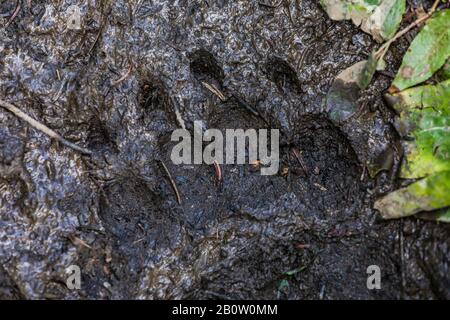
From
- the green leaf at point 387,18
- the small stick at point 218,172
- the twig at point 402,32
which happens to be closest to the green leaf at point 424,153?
the twig at point 402,32

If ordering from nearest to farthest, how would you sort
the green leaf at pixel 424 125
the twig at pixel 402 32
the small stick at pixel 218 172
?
the green leaf at pixel 424 125 → the twig at pixel 402 32 → the small stick at pixel 218 172

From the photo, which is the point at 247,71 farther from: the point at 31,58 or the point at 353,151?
the point at 31,58

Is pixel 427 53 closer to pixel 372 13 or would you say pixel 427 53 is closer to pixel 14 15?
pixel 372 13

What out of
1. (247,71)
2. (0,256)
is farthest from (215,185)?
(0,256)

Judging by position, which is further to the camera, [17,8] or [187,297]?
[17,8]

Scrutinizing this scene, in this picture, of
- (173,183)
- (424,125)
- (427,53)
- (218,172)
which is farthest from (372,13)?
(173,183)

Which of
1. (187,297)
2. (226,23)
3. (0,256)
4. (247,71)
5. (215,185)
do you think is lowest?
(187,297)

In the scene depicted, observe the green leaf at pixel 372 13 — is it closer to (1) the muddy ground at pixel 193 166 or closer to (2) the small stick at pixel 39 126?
(1) the muddy ground at pixel 193 166
